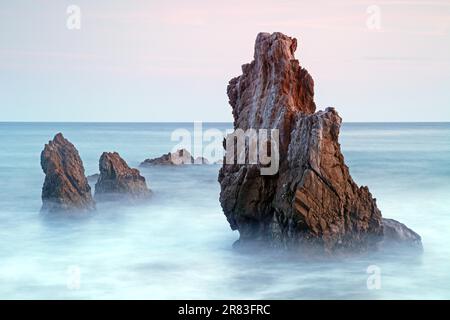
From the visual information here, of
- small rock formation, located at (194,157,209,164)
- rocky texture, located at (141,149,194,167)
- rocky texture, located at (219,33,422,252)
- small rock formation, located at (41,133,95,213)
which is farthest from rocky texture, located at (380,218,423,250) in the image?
small rock formation, located at (194,157,209,164)

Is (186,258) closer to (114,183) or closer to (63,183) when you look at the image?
(63,183)

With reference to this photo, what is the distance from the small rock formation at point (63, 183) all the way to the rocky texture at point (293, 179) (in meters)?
4.78

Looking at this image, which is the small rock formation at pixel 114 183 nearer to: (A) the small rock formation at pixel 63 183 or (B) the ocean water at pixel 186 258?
(B) the ocean water at pixel 186 258

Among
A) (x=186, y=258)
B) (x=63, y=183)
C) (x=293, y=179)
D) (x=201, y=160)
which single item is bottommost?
(x=186, y=258)

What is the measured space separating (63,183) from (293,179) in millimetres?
6729

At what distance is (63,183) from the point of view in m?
17.9

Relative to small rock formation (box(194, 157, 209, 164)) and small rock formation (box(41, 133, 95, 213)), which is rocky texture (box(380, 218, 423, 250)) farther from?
small rock formation (box(194, 157, 209, 164))

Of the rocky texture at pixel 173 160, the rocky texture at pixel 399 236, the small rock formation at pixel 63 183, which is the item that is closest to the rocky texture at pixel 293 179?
the rocky texture at pixel 399 236

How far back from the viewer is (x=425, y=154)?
2594cm

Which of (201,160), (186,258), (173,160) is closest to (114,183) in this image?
(186,258)
